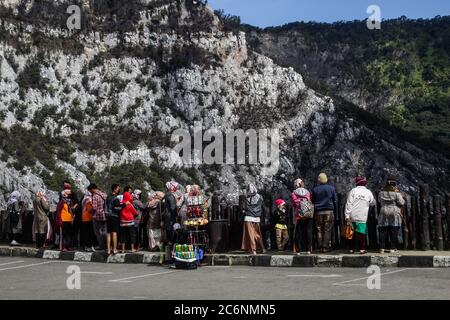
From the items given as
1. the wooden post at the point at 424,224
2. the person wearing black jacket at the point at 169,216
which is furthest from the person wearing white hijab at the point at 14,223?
the wooden post at the point at 424,224

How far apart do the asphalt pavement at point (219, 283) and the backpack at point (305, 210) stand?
1501mm

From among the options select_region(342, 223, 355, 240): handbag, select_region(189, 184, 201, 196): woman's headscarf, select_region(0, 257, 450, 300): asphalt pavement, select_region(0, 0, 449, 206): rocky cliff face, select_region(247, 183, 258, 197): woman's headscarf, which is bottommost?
select_region(0, 257, 450, 300): asphalt pavement

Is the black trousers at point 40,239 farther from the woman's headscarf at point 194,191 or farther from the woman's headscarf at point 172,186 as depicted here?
the woman's headscarf at point 194,191

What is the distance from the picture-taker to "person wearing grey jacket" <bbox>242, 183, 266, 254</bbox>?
1570 cm

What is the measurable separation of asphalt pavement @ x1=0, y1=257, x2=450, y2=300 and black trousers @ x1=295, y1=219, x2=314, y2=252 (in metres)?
1.34

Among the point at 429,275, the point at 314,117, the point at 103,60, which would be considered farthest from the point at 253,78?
the point at 429,275

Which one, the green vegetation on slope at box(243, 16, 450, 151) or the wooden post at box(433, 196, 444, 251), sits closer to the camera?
the wooden post at box(433, 196, 444, 251)

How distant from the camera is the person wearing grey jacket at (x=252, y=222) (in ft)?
51.5

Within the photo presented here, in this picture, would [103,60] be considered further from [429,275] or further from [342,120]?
[429,275]

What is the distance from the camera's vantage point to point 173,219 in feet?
50.0

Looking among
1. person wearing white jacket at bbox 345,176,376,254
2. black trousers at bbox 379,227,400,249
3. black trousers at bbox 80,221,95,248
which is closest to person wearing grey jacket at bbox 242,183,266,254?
person wearing white jacket at bbox 345,176,376,254

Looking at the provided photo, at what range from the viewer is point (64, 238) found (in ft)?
59.7

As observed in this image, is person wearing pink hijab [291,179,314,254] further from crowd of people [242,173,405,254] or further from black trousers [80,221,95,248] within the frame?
black trousers [80,221,95,248]
